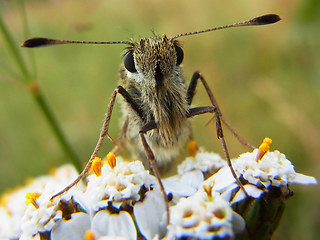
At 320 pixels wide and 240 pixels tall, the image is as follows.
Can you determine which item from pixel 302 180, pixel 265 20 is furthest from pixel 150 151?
pixel 265 20

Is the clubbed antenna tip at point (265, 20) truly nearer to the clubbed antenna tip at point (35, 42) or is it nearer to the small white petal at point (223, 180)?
the small white petal at point (223, 180)

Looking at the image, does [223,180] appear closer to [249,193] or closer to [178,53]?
[249,193]

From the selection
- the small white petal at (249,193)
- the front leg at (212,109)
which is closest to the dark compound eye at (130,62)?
the front leg at (212,109)

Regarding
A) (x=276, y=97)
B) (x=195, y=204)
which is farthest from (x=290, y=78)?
(x=195, y=204)

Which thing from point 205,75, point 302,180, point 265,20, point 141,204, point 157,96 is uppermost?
point 265,20

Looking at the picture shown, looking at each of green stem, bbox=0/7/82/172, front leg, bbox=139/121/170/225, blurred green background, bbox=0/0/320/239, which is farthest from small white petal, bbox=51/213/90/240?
blurred green background, bbox=0/0/320/239
